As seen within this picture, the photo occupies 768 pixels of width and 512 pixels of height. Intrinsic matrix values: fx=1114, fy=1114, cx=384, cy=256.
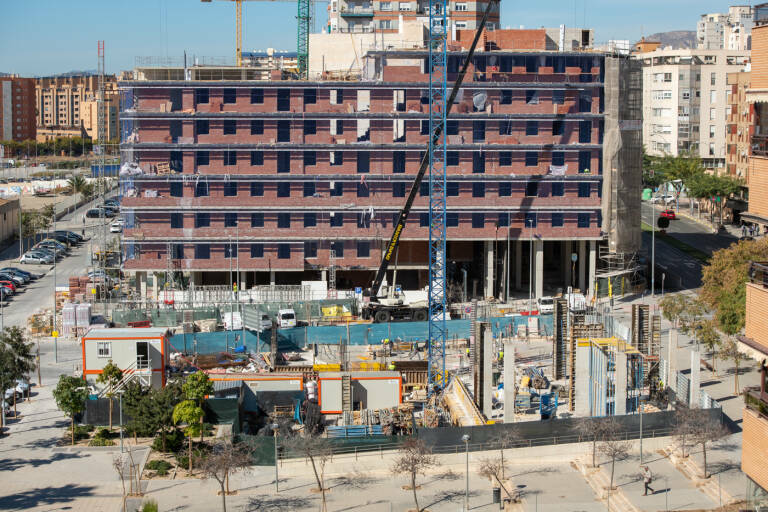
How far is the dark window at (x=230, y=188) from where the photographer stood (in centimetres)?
7888

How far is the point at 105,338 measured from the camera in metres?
55.3

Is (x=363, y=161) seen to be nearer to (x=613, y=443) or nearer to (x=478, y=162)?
(x=478, y=162)

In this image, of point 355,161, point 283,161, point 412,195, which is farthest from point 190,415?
point 355,161

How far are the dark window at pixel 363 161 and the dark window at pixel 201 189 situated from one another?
10881mm

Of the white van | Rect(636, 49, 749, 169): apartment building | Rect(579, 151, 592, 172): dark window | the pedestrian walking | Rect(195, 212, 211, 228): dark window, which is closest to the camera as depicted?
the pedestrian walking

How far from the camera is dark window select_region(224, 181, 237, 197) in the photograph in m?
78.9

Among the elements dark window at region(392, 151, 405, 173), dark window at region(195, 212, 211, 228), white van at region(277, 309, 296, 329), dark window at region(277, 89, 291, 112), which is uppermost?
dark window at region(277, 89, 291, 112)

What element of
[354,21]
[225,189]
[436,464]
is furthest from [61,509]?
[354,21]

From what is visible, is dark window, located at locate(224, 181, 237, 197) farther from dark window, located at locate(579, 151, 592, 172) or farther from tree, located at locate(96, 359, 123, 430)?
tree, located at locate(96, 359, 123, 430)

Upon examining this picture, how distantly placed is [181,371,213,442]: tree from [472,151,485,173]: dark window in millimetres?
35463

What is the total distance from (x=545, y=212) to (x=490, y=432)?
36.3 meters

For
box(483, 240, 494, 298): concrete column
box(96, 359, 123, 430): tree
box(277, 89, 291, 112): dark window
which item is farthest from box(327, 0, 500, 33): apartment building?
box(96, 359, 123, 430): tree

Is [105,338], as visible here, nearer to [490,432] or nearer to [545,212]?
[490,432]

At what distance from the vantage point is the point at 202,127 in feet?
258
